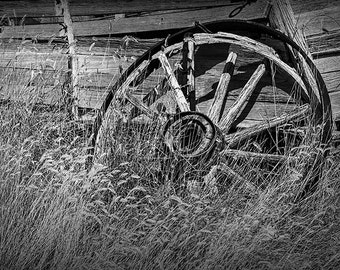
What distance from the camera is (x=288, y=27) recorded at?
546cm

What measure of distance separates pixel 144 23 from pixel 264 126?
177 centimetres

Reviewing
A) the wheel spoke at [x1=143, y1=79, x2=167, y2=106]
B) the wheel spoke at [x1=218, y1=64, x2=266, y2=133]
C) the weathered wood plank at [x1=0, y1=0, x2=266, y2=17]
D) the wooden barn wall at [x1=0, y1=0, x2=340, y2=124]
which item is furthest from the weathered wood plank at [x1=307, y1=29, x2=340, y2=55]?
the wheel spoke at [x1=143, y1=79, x2=167, y2=106]

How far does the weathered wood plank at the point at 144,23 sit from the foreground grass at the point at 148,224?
1.87m

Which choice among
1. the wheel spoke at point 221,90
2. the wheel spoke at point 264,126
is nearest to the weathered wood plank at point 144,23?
the wheel spoke at point 221,90

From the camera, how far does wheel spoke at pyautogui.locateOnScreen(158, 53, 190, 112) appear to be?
5301 millimetres

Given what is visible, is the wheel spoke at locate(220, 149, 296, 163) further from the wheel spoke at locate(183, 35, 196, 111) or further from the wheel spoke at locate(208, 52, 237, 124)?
the wheel spoke at locate(183, 35, 196, 111)

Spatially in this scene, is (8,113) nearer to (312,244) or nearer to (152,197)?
(152,197)

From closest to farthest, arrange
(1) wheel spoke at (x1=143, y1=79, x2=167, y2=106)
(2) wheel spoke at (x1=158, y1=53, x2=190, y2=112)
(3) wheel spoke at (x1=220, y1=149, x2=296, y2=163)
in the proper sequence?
(3) wheel spoke at (x1=220, y1=149, x2=296, y2=163) < (2) wheel spoke at (x1=158, y1=53, x2=190, y2=112) < (1) wheel spoke at (x1=143, y1=79, x2=167, y2=106)

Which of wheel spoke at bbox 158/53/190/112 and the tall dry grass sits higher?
wheel spoke at bbox 158/53/190/112

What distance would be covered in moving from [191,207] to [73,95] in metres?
2.24

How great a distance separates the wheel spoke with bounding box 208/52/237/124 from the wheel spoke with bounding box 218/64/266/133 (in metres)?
0.09

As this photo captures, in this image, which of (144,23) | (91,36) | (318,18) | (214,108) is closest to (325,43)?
(318,18)

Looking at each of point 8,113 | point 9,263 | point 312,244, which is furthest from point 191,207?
point 8,113

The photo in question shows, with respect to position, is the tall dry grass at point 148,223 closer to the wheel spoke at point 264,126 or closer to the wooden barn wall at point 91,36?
the wheel spoke at point 264,126
